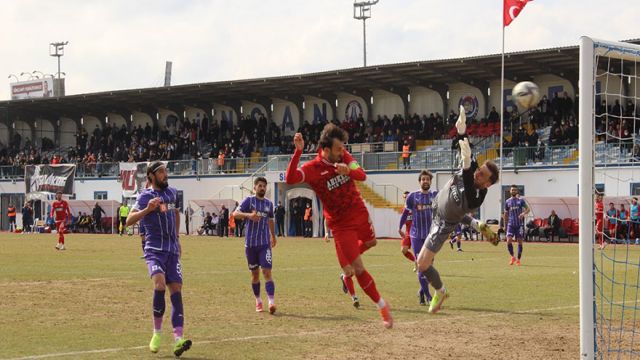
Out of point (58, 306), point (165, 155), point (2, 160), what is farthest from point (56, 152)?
point (58, 306)

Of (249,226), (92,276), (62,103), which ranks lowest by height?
(92,276)

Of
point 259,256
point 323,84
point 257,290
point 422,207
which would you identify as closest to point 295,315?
point 257,290

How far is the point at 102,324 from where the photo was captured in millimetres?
14195

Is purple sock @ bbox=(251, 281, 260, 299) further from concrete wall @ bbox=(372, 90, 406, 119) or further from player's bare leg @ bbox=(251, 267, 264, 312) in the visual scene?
concrete wall @ bbox=(372, 90, 406, 119)

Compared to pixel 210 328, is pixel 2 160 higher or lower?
higher

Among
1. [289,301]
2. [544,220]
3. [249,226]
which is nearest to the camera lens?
[249,226]

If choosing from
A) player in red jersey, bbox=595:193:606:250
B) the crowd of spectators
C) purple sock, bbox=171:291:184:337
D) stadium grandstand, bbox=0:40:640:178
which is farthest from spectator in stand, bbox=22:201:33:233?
purple sock, bbox=171:291:184:337

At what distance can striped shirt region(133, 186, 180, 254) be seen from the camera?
39.6 ft

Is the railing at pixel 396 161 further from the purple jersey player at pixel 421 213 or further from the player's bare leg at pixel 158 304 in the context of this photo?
the player's bare leg at pixel 158 304

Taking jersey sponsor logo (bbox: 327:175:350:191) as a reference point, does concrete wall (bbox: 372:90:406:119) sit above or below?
above

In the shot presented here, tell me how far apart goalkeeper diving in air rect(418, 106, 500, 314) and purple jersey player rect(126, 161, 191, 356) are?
11.9ft

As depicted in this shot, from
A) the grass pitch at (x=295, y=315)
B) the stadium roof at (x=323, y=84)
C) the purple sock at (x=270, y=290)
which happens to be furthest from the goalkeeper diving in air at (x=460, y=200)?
the stadium roof at (x=323, y=84)

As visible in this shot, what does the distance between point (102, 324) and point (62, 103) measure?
6892 cm

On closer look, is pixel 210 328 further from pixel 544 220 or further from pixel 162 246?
pixel 544 220
